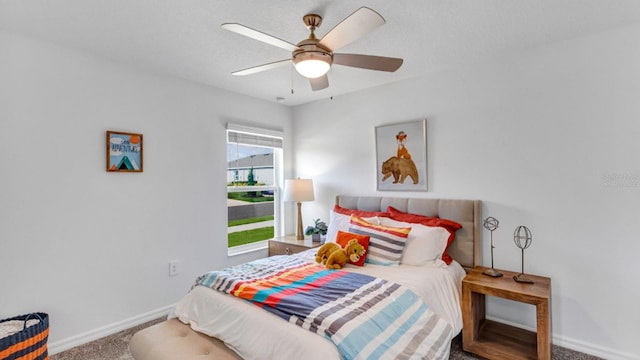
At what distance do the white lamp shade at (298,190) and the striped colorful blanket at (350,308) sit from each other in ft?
4.87

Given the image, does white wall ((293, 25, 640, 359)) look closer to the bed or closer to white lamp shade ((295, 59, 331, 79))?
the bed

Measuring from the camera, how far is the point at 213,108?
3.37 m

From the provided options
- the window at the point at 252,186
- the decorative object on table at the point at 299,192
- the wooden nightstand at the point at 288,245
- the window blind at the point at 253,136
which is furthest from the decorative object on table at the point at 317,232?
the window blind at the point at 253,136

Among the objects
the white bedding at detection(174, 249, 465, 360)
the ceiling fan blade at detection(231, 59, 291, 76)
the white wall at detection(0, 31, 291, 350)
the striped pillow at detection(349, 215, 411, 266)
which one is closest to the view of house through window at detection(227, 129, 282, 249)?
the white wall at detection(0, 31, 291, 350)

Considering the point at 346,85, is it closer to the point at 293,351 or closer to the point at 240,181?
the point at 240,181

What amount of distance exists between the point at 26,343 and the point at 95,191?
1.14 metres

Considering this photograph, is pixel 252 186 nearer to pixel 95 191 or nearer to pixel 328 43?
pixel 95 191

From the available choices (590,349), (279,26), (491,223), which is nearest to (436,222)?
(491,223)

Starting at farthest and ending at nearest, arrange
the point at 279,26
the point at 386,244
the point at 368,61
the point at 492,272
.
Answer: the point at 386,244 < the point at 492,272 < the point at 279,26 < the point at 368,61

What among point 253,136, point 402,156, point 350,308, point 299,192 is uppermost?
point 253,136

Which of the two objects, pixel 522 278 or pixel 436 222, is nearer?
pixel 522 278

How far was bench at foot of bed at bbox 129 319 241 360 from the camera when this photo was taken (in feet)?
5.32

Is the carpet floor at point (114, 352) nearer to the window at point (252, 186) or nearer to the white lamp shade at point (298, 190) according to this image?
the window at point (252, 186)

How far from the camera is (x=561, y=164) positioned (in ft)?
7.91
